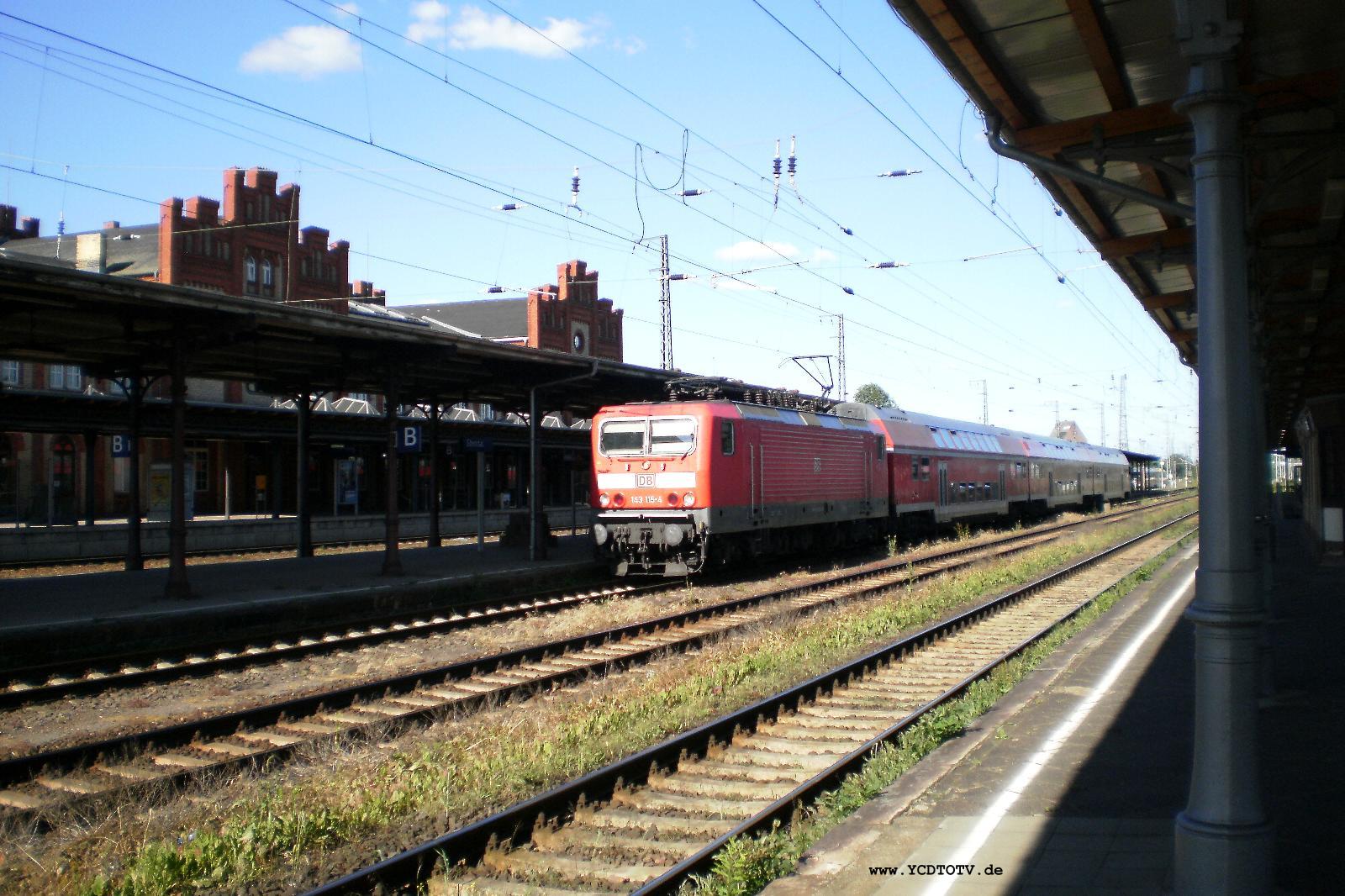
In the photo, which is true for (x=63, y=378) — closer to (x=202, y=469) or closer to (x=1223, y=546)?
(x=202, y=469)

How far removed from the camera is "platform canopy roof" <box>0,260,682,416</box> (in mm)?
13094

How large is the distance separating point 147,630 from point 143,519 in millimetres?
23515

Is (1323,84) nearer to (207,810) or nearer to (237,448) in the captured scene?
(207,810)

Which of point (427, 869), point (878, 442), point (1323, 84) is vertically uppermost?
point (1323, 84)

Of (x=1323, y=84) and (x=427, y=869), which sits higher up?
(x=1323, y=84)

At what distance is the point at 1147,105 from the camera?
7531mm

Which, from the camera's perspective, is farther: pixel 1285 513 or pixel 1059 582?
pixel 1285 513

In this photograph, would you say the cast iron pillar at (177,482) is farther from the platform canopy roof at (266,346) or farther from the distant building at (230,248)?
the distant building at (230,248)

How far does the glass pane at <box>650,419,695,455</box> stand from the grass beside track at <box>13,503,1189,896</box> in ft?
19.6

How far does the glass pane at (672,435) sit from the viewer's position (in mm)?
17406

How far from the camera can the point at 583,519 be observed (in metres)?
39.2

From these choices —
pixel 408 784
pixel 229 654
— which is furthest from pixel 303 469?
A: pixel 408 784

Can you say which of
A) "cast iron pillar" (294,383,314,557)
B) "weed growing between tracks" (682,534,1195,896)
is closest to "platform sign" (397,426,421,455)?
"cast iron pillar" (294,383,314,557)

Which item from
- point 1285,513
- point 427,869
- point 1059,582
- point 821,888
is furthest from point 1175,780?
point 1285,513
